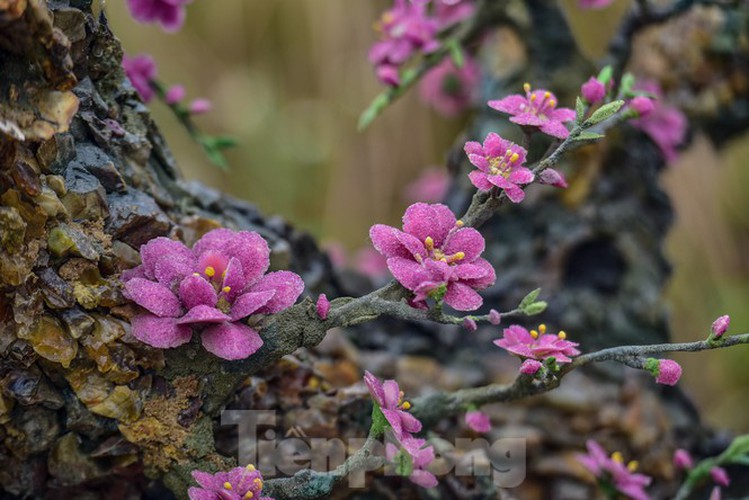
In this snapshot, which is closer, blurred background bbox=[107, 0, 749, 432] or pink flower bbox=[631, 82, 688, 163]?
pink flower bbox=[631, 82, 688, 163]

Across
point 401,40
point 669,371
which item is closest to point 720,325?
point 669,371

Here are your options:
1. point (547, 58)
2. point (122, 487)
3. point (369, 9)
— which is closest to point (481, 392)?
point (122, 487)

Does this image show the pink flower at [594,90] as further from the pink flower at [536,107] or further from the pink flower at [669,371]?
the pink flower at [669,371]

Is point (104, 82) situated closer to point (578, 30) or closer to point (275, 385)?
point (275, 385)

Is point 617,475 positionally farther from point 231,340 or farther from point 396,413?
point 231,340

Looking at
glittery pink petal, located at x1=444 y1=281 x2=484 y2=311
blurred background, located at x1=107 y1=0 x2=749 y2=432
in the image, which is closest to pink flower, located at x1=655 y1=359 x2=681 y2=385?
glittery pink petal, located at x1=444 y1=281 x2=484 y2=311

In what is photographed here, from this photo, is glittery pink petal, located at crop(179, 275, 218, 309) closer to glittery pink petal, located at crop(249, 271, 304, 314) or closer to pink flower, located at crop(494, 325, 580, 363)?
glittery pink petal, located at crop(249, 271, 304, 314)

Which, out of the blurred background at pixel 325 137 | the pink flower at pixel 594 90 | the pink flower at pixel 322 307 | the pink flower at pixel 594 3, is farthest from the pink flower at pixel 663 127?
the blurred background at pixel 325 137
